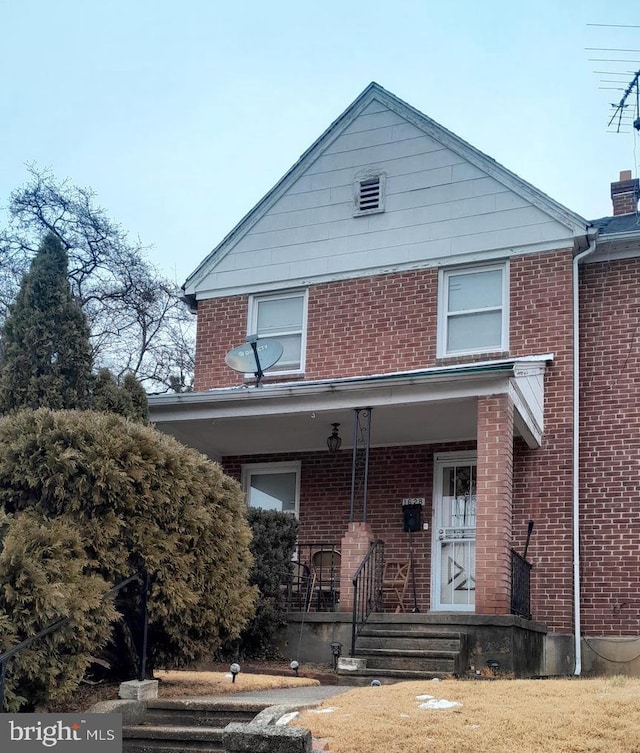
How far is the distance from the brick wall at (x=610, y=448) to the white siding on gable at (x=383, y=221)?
103 centimetres

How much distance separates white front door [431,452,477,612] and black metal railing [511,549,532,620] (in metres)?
1.23

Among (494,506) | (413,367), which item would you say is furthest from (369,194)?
(494,506)

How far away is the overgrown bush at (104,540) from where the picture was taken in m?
6.69

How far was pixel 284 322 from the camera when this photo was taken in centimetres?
1527

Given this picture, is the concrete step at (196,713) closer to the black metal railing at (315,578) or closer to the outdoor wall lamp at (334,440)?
the black metal railing at (315,578)

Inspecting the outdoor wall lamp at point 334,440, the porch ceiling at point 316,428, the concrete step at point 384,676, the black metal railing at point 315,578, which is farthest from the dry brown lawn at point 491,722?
the outdoor wall lamp at point 334,440

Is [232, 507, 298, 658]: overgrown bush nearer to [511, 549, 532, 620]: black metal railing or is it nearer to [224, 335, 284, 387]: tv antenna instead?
[224, 335, 284, 387]: tv antenna

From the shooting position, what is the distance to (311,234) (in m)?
15.3

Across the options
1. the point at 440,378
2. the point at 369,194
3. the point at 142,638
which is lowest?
the point at 142,638

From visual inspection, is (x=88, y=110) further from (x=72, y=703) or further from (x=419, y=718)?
(x=419, y=718)

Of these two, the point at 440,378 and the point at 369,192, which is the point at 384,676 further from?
the point at 369,192

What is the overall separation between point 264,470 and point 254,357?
7.18ft

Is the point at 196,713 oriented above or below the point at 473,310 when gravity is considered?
below

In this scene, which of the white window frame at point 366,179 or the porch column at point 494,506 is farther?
the white window frame at point 366,179
